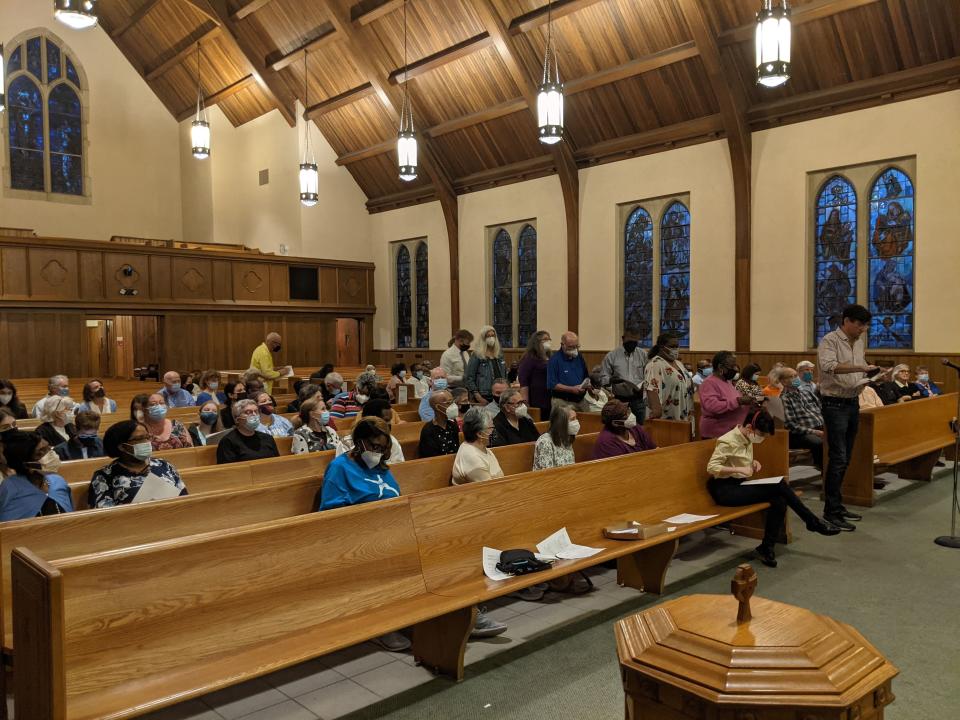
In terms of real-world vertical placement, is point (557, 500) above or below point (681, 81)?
below

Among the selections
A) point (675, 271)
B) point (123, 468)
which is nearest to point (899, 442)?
point (123, 468)

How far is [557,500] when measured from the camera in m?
4.28

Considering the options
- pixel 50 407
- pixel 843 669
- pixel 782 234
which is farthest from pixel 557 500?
pixel 782 234

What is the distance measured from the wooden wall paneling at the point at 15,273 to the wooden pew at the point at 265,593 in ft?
45.2

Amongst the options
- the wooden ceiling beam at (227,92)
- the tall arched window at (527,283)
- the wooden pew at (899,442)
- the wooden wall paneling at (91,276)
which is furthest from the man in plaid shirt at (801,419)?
the wooden ceiling beam at (227,92)

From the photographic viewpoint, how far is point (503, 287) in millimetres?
17375

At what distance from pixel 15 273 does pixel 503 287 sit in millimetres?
9913

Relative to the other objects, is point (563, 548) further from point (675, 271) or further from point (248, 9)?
point (248, 9)

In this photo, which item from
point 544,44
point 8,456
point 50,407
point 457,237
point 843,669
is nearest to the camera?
point 843,669

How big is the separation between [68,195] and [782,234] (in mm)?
16463

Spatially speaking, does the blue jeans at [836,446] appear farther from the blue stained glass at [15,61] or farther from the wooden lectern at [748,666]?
the blue stained glass at [15,61]

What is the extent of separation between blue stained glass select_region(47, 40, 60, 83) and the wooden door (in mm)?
9026

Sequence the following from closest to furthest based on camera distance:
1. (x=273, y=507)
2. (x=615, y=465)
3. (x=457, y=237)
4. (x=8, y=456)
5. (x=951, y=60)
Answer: (x=8, y=456) < (x=273, y=507) < (x=615, y=465) < (x=951, y=60) < (x=457, y=237)

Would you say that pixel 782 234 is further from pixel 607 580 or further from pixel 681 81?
pixel 607 580
